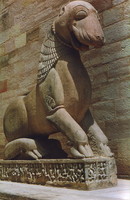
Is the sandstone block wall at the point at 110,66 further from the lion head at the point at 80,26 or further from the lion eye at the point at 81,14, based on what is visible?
Result: the lion eye at the point at 81,14

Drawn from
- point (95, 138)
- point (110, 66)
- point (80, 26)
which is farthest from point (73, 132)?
point (110, 66)

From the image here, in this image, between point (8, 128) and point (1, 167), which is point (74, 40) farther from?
point (1, 167)

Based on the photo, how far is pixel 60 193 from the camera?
2160mm

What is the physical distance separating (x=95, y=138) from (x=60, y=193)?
0.69 m

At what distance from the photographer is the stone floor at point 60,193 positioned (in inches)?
78.0

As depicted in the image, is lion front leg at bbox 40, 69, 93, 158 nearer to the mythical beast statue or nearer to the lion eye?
the mythical beast statue

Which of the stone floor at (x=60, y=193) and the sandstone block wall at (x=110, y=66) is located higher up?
the sandstone block wall at (x=110, y=66)

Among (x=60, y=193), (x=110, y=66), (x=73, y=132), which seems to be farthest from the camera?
(x=110, y=66)

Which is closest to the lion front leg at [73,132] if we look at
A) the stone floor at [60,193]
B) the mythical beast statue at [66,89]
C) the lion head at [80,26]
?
the mythical beast statue at [66,89]

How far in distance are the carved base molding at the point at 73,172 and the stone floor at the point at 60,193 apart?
7 cm

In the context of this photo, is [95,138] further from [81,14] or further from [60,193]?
[81,14]

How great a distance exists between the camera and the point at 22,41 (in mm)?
4586

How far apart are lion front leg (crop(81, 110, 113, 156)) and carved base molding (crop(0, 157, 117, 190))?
0.13 m

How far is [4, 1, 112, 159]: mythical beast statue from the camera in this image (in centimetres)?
258
